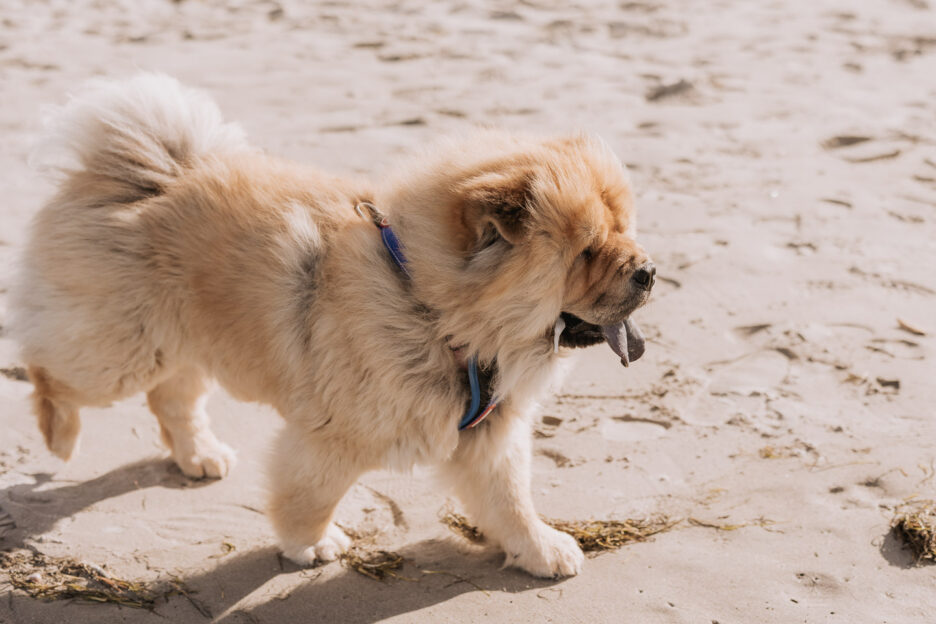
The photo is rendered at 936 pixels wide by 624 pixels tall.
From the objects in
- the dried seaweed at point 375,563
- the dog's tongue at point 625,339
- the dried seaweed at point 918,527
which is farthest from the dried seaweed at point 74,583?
the dried seaweed at point 918,527

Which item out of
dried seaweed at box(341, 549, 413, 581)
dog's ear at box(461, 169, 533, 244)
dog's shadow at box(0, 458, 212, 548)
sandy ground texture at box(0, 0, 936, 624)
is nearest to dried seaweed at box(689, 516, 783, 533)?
sandy ground texture at box(0, 0, 936, 624)

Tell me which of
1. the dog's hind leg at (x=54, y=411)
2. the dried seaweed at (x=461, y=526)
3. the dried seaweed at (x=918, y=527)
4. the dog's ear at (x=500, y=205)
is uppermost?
the dog's ear at (x=500, y=205)

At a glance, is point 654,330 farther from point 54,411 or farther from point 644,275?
point 54,411

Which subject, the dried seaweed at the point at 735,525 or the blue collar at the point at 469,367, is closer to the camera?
the blue collar at the point at 469,367

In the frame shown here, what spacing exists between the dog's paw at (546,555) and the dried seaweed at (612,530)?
114 millimetres

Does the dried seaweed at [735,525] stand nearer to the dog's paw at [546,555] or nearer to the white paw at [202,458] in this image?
the dog's paw at [546,555]

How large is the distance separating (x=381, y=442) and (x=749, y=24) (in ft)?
22.1

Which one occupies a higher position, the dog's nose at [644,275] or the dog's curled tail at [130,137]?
the dog's curled tail at [130,137]

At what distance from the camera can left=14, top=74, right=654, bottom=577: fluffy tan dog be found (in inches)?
117

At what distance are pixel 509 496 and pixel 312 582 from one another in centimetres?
77

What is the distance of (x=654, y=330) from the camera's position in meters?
4.80

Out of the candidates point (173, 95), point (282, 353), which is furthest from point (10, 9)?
point (282, 353)

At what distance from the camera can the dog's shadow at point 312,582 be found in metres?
3.28

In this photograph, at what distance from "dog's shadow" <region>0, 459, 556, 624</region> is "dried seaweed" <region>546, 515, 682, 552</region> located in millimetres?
255
